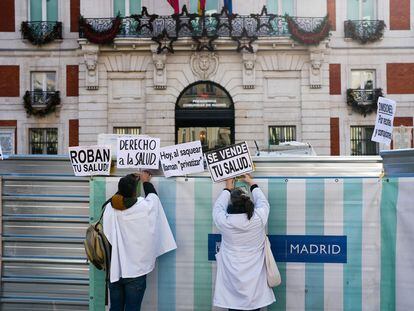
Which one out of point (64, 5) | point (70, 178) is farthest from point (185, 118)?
point (70, 178)

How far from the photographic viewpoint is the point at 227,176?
219 inches

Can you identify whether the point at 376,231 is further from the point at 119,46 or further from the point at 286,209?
the point at 119,46

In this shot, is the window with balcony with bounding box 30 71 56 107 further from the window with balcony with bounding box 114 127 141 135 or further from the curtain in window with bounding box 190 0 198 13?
the curtain in window with bounding box 190 0 198 13

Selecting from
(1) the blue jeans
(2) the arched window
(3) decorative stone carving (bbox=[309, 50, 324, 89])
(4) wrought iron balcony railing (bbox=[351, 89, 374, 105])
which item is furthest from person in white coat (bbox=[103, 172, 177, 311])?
(4) wrought iron balcony railing (bbox=[351, 89, 374, 105])

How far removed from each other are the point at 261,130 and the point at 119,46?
758 centimetres

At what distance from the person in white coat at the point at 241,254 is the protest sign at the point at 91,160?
142 cm

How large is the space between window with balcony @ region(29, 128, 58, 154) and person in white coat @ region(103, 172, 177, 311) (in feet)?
65.1

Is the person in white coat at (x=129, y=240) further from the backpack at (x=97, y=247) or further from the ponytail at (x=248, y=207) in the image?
the ponytail at (x=248, y=207)

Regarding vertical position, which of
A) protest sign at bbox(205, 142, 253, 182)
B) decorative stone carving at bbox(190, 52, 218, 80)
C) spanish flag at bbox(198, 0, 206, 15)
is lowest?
protest sign at bbox(205, 142, 253, 182)

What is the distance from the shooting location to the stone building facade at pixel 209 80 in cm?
2355

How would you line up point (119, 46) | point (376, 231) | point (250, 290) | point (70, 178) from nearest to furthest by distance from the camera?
point (250, 290), point (376, 231), point (70, 178), point (119, 46)

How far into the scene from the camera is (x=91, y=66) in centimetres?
2347

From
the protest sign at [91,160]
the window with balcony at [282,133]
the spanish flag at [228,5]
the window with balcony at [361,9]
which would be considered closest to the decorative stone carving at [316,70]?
the window with balcony at [282,133]

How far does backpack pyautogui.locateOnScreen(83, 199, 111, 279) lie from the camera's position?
17.4 ft
